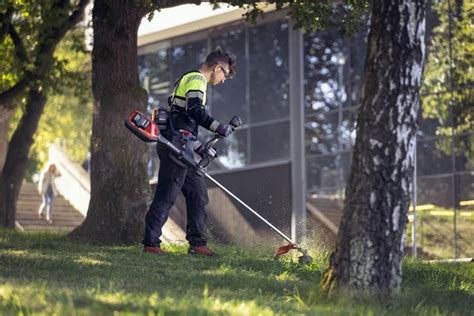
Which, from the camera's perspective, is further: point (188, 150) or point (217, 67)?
point (217, 67)

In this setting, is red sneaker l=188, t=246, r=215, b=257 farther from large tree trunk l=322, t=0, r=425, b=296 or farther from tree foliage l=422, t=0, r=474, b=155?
tree foliage l=422, t=0, r=474, b=155

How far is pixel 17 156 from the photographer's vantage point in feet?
75.3

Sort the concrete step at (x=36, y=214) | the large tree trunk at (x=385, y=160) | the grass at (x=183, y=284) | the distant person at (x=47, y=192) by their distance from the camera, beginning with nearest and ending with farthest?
the grass at (x=183, y=284), the large tree trunk at (x=385, y=160), the distant person at (x=47, y=192), the concrete step at (x=36, y=214)

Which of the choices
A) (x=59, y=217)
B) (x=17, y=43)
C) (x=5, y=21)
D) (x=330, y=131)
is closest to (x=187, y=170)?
(x=5, y=21)

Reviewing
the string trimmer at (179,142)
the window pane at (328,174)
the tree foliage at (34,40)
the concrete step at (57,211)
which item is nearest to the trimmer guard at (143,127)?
the string trimmer at (179,142)

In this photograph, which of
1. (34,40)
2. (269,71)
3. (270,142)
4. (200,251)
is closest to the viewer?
(200,251)

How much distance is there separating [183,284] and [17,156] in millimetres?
13926

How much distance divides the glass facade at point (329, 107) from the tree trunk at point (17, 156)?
14.8ft

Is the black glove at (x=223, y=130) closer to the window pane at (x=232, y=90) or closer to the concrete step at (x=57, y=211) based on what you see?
the window pane at (x=232, y=90)

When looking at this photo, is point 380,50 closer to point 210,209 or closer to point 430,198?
point 430,198

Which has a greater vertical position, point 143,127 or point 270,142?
point 270,142

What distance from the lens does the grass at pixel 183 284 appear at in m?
7.47

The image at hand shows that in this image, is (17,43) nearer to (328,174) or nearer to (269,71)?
(269,71)

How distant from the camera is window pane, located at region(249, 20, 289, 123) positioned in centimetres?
2472
